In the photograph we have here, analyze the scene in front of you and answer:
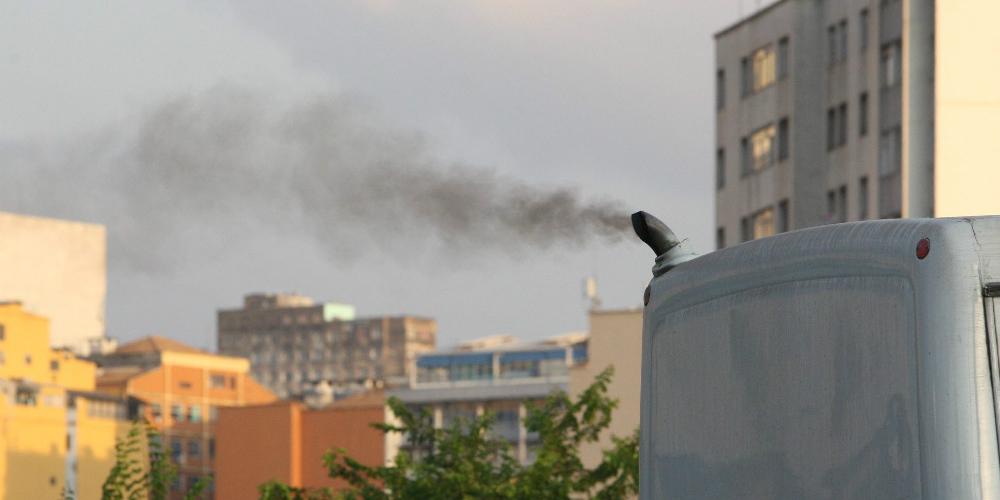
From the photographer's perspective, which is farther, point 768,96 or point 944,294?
point 768,96

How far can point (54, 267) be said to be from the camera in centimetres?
16412

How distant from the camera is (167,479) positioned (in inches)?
968

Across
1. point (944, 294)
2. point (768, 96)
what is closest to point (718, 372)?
point (944, 294)

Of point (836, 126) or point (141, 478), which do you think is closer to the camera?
point (141, 478)

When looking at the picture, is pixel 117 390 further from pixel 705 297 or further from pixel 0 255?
pixel 705 297

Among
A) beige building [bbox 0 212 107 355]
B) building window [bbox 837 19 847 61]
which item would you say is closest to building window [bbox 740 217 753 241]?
building window [bbox 837 19 847 61]

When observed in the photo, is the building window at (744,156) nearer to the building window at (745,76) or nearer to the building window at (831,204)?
the building window at (745,76)

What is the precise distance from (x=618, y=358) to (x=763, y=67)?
1764 cm

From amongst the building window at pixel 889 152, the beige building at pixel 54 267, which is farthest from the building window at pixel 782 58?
the beige building at pixel 54 267

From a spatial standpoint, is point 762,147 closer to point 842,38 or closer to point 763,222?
point 763,222

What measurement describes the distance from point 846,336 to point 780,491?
0.58 meters

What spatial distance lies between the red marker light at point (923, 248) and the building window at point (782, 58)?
69876 millimetres

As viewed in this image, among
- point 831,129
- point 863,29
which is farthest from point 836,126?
point 863,29

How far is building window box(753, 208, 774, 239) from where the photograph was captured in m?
75.6
